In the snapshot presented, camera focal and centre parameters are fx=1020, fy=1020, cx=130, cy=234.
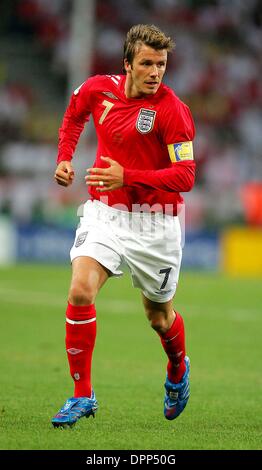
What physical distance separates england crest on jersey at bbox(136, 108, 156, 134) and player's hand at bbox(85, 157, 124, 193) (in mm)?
368

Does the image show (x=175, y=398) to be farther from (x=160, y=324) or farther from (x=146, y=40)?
(x=146, y=40)

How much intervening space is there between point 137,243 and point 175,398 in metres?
1.02

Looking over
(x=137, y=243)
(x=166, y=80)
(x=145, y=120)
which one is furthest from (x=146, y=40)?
(x=166, y=80)

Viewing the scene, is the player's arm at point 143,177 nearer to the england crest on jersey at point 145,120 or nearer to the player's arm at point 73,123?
the england crest on jersey at point 145,120

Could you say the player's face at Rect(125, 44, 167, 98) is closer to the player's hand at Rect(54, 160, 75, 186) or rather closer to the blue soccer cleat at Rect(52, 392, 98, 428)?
the player's hand at Rect(54, 160, 75, 186)

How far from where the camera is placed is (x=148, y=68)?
19.6 feet

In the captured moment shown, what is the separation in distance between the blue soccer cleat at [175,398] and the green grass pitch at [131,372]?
6 centimetres

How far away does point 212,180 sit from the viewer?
23297 millimetres

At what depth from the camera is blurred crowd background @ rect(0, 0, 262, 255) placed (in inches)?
879

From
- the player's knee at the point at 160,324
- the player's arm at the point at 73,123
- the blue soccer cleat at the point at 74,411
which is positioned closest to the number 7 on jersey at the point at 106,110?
the player's arm at the point at 73,123

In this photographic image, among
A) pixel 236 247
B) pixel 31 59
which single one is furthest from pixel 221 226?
pixel 31 59

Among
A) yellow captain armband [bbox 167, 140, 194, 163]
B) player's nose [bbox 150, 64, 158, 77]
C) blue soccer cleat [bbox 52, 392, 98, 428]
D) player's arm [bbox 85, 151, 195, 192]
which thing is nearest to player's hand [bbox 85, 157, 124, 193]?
player's arm [bbox 85, 151, 195, 192]

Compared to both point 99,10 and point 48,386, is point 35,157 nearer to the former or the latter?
point 99,10

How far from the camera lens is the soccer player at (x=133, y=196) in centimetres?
584
